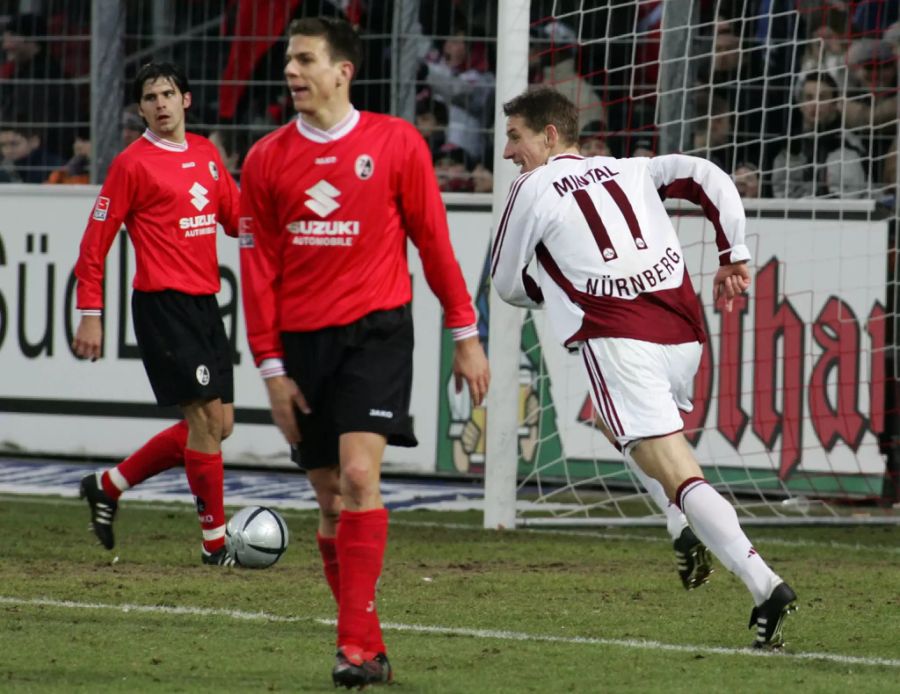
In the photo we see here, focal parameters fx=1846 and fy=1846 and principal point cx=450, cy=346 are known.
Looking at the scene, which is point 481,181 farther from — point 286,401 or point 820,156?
point 286,401

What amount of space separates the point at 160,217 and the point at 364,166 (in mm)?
3036

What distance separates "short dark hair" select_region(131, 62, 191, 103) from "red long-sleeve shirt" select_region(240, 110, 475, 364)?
2.84m

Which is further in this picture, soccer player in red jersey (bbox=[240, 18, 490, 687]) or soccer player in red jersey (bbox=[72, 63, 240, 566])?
soccer player in red jersey (bbox=[72, 63, 240, 566])

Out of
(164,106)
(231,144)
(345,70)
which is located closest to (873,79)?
(231,144)

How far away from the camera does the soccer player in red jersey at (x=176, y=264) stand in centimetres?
815

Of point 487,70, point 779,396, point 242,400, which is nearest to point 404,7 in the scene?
point 487,70

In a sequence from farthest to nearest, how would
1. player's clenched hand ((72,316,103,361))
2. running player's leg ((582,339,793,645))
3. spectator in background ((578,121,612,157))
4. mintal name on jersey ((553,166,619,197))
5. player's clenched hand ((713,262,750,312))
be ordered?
spectator in background ((578,121,612,157))
player's clenched hand ((72,316,103,361))
mintal name on jersey ((553,166,619,197))
player's clenched hand ((713,262,750,312))
running player's leg ((582,339,793,645))

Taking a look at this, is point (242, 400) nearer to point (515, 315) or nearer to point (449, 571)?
point (515, 315)

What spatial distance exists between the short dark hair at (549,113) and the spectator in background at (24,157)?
23.3 feet

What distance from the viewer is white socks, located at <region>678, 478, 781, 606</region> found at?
5.91m

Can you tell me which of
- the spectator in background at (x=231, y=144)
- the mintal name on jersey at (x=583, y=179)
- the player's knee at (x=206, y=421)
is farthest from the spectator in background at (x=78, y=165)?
the mintal name on jersey at (x=583, y=179)

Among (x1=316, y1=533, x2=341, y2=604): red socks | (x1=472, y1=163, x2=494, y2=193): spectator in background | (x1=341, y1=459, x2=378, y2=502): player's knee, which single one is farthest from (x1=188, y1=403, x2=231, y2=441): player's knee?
(x1=472, y1=163, x2=494, y2=193): spectator in background

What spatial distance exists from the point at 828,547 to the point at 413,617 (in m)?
3.19

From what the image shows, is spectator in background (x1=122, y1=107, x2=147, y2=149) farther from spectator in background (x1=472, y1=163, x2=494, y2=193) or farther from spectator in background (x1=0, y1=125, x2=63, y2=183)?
spectator in background (x1=472, y1=163, x2=494, y2=193)
